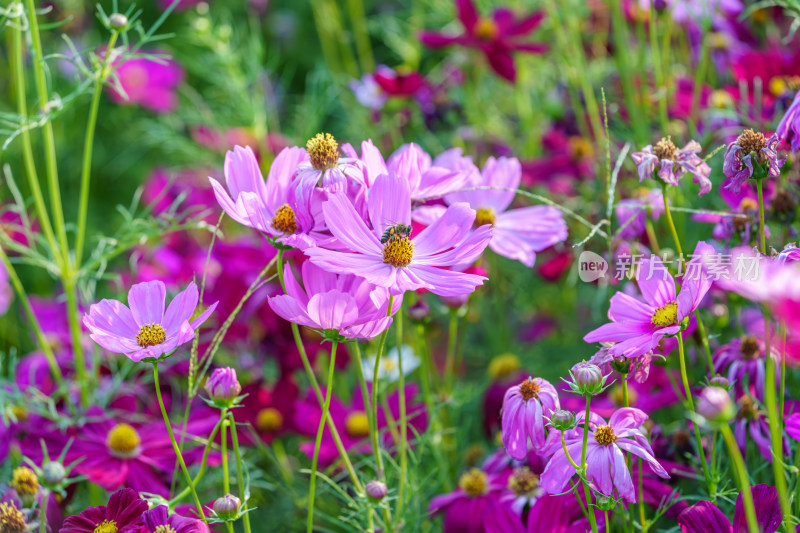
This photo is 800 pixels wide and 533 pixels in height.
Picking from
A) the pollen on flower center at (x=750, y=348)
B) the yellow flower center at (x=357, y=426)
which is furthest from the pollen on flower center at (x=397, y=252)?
the yellow flower center at (x=357, y=426)

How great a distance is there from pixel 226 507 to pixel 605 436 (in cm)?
28

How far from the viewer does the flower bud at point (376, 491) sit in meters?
0.64

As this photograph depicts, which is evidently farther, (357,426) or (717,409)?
(357,426)

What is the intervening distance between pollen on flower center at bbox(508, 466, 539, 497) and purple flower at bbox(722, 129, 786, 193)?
0.32m

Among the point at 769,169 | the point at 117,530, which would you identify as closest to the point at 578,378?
the point at 769,169

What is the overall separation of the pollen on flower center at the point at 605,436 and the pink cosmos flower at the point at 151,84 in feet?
4.61

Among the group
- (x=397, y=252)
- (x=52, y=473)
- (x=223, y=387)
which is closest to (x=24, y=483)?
(x=52, y=473)

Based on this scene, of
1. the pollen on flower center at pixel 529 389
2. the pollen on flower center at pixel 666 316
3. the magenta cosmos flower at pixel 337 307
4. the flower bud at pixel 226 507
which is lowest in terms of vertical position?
the flower bud at pixel 226 507

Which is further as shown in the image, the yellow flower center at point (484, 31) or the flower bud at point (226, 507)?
the yellow flower center at point (484, 31)

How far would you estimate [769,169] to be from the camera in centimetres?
61

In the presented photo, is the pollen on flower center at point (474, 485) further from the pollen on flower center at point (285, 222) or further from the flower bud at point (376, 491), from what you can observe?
the pollen on flower center at point (285, 222)

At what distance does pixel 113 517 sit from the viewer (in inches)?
24.2

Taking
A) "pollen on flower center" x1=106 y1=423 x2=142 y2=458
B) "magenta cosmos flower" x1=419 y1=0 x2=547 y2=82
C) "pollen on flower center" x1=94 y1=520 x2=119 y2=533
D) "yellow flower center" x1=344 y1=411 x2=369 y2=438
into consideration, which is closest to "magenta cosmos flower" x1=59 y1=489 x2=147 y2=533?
"pollen on flower center" x1=94 y1=520 x2=119 y2=533

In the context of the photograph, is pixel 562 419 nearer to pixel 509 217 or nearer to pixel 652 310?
pixel 652 310
